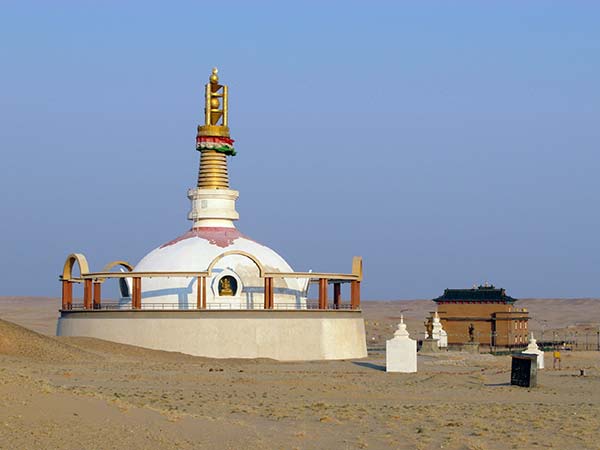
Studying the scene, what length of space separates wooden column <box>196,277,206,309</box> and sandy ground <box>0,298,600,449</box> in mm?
2334

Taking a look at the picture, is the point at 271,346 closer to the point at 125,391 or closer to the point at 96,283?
the point at 96,283

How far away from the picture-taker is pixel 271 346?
152 ft

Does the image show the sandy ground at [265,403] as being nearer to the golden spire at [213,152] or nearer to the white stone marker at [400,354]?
the white stone marker at [400,354]

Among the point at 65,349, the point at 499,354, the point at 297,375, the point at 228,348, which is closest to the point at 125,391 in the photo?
the point at 297,375

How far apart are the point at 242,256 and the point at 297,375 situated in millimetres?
11464

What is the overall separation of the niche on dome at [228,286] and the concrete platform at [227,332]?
5.20 ft

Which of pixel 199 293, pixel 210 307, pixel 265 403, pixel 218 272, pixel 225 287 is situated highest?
pixel 218 272

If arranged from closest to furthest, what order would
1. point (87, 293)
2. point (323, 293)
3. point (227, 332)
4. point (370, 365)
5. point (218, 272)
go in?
point (370, 365) → point (227, 332) → point (218, 272) → point (323, 293) → point (87, 293)

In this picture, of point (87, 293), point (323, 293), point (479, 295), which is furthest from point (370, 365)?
point (479, 295)

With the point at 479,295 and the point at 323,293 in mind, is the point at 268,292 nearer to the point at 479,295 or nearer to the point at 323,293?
the point at 323,293

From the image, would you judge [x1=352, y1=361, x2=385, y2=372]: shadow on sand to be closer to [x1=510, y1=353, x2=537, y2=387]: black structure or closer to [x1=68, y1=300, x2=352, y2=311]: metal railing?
→ [x1=68, y1=300, x2=352, y2=311]: metal railing

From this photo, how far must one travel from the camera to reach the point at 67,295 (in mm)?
50562

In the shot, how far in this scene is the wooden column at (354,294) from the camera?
49781 mm

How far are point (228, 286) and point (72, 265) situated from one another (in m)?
8.33
